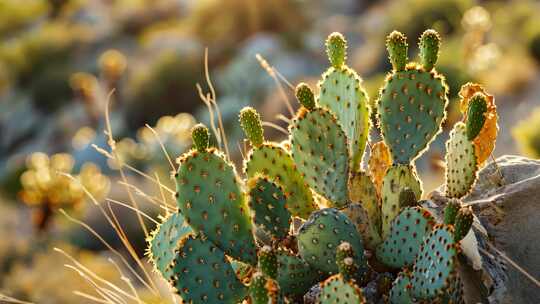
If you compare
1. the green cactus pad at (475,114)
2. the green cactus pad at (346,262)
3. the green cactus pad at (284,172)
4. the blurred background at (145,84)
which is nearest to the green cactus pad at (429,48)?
the green cactus pad at (475,114)

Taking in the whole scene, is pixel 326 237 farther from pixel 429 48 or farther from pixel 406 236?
pixel 429 48

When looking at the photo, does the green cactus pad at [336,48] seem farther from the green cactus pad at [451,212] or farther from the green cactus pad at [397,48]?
the green cactus pad at [451,212]

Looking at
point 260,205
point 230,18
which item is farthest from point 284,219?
Result: point 230,18

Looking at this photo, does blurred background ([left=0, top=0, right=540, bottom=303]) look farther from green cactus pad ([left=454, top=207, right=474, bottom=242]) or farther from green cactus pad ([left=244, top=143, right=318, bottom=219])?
green cactus pad ([left=454, top=207, right=474, bottom=242])

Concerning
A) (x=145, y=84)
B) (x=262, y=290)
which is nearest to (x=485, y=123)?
(x=262, y=290)

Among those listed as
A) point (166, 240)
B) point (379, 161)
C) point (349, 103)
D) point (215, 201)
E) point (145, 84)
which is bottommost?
point (145, 84)

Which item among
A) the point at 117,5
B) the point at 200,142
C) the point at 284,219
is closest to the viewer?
the point at 200,142

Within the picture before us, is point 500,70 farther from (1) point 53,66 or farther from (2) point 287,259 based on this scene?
(1) point 53,66

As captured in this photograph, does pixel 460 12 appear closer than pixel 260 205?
No
